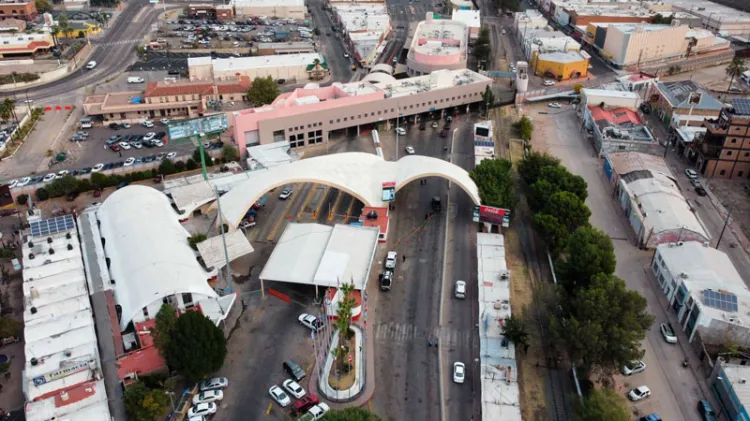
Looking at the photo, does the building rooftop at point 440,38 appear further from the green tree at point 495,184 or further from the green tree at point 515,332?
the green tree at point 515,332

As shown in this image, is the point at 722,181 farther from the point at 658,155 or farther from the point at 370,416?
the point at 370,416

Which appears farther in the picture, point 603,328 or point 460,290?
point 460,290

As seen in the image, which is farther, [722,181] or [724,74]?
[724,74]

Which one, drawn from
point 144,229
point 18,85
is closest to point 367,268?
point 144,229

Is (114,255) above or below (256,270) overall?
above

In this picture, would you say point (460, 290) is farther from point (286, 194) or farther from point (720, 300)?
point (286, 194)

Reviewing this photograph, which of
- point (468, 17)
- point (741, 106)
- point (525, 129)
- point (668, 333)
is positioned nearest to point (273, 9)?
point (468, 17)

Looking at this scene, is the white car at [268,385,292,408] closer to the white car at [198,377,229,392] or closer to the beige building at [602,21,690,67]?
the white car at [198,377,229,392]
